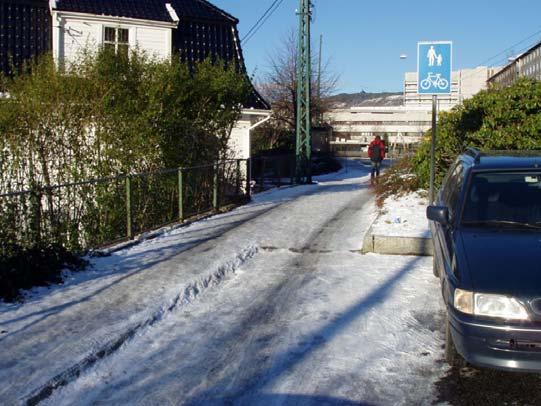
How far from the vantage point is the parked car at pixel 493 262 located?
445 cm

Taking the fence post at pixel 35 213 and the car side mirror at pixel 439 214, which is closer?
the car side mirror at pixel 439 214

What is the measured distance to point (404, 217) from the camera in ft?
36.2

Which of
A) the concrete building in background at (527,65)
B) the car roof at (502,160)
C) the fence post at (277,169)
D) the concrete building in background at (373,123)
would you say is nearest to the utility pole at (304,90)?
the fence post at (277,169)

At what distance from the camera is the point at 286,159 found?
77.5 ft

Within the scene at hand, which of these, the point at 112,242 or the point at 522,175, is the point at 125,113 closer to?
the point at 112,242

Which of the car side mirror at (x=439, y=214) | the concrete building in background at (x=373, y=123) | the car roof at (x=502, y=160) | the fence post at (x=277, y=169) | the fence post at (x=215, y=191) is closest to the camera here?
the car side mirror at (x=439, y=214)

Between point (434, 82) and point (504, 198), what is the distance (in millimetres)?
4558

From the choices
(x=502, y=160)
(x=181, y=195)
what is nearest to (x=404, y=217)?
(x=181, y=195)

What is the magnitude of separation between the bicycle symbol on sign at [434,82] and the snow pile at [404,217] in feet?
7.30

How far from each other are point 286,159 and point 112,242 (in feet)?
46.6

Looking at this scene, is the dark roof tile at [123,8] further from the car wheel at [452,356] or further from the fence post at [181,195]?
the car wheel at [452,356]

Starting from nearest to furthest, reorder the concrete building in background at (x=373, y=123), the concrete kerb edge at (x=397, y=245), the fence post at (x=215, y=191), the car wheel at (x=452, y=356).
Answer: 1. the car wheel at (x=452, y=356)
2. the concrete kerb edge at (x=397, y=245)
3. the fence post at (x=215, y=191)
4. the concrete building in background at (x=373, y=123)

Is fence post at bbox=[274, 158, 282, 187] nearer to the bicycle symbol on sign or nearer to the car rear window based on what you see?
the bicycle symbol on sign

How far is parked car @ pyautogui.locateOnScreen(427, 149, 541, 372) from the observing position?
4.45m
